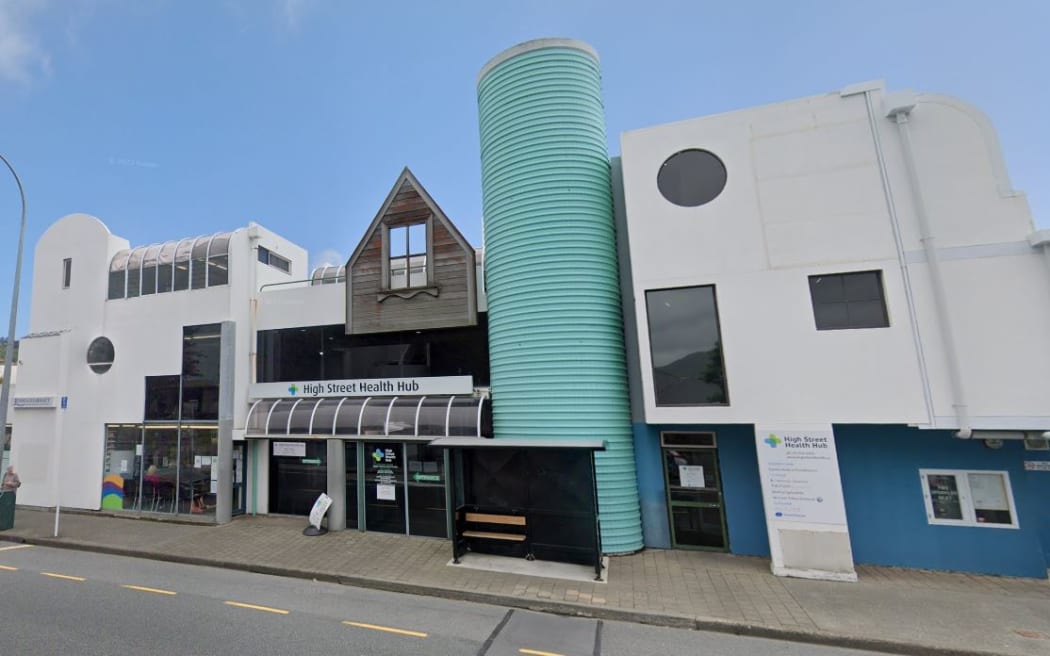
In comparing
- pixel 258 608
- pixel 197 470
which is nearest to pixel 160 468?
pixel 197 470

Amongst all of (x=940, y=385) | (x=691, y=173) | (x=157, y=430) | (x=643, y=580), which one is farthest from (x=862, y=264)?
(x=157, y=430)

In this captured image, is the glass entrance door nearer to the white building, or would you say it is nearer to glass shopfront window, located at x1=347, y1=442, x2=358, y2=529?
glass shopfront window, located at x1=347, y1=442, x2=358, y2=529

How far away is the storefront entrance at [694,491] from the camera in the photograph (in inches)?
384

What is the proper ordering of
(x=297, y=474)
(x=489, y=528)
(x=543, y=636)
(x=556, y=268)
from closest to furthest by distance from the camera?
(x=543, y=636)
(x=489, y=528)
(x=556, y=268)
(x=297, y=474)

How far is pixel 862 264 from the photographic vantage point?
868 cm

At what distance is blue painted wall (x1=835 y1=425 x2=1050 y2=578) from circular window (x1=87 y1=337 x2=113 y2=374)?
19965 mm

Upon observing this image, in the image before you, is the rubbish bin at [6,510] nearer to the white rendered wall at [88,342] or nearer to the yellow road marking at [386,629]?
the white rendered wall at [88,342]

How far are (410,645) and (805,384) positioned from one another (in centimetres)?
797

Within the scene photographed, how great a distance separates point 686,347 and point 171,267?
15.0m

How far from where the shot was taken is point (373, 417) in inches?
456

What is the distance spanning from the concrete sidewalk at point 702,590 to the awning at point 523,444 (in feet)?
7.67

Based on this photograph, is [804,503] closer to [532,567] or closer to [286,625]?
[532,567]

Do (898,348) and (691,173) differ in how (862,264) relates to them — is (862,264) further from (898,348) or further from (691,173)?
(691,173)

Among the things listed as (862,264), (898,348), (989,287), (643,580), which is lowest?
(643,580)
